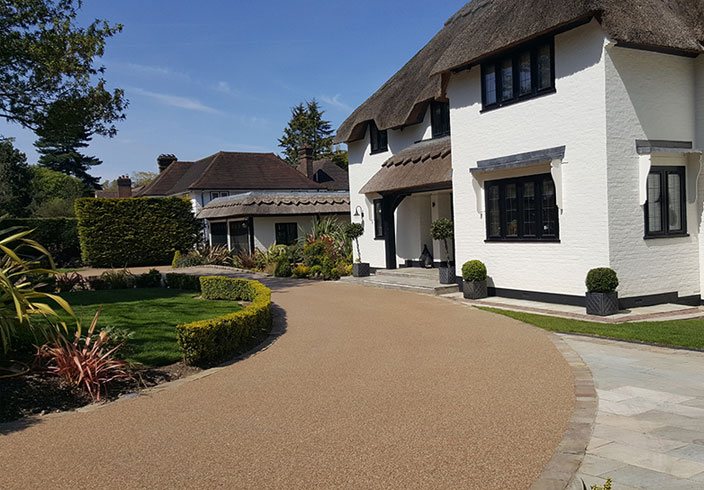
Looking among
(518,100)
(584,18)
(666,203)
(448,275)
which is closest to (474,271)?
(448,275)

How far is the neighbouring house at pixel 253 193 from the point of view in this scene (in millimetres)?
27422

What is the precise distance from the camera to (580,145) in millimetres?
11766

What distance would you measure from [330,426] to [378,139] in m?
16.9

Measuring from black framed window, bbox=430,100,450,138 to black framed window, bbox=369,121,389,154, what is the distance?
2560 mm

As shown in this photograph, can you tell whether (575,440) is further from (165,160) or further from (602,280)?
(165,160)

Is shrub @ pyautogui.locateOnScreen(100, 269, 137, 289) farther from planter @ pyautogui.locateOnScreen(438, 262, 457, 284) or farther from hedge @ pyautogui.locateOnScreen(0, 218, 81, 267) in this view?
hedge @ pyautogui.locateOnScreen(0, 218, 81, 267)

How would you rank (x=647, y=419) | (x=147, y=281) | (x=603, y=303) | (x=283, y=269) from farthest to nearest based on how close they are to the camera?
1. (x=283, y=269)
2. (x=147, y=281)
3. (x=603, y=303)
4. (x=647, y=419)

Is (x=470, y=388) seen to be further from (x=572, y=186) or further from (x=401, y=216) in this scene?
(x=401, y=216)

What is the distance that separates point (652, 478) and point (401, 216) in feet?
54.7

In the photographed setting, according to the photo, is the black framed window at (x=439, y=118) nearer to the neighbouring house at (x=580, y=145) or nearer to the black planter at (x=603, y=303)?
the neighbouring house at (x=580, y=145)

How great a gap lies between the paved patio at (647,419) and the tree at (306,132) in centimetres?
5811

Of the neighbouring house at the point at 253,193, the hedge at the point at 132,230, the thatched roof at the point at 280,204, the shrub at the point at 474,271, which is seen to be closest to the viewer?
the shrub at the point at 474,271

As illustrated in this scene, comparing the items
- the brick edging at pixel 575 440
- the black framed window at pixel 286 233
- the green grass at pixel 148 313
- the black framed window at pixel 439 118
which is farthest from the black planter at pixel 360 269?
the brick edging at pixel 575 440

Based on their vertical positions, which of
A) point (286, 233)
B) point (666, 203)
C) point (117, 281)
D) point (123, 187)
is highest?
point (123, 187)
